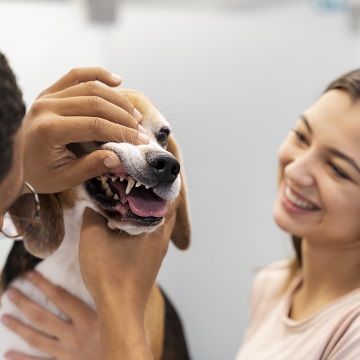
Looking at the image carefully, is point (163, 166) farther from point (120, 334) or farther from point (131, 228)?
point (120, 334)

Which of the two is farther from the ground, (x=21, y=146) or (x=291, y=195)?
(x=21, y=146)

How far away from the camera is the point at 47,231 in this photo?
1150 millimetres

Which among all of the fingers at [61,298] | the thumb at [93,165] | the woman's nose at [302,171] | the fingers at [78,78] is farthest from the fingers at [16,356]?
the woman's nose at [302,171]

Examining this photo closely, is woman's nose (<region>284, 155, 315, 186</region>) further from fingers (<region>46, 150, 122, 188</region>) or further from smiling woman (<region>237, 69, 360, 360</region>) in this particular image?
fingers (<region>46, 150, 122, 188</region>)

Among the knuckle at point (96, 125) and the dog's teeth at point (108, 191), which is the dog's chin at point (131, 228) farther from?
the knuckle at point (96, 125)

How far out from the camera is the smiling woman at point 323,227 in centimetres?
133

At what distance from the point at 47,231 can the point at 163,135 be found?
0.35 metres

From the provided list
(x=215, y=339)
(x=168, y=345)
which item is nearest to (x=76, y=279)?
(x=168, y=345)

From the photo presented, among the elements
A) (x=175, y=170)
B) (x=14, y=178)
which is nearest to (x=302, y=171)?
(x=175, y=170)

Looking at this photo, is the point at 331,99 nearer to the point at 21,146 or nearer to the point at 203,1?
the point at 203,1

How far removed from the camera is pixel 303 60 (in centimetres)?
234

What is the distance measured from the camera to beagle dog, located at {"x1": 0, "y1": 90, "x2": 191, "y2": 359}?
3.31ft

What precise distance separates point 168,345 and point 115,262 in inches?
21.0

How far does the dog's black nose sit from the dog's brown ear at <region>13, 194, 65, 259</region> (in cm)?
26
